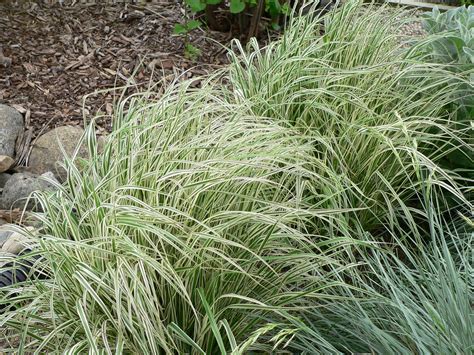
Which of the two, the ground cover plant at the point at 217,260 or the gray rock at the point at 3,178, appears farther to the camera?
the gray rock at the point at 3,178

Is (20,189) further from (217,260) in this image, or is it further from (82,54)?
(217,260)

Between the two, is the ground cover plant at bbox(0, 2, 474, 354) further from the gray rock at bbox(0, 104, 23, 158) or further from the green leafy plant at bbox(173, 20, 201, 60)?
the green leafy plant at bbox(173, 20, 201, 60)

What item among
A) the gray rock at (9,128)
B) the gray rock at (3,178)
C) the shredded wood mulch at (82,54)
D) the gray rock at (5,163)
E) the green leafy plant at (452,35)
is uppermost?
the green leafy plant at (452,35)

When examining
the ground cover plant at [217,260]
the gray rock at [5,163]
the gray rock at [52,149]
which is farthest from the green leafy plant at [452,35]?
the gray rock at [5,163]

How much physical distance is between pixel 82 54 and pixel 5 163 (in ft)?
3.37

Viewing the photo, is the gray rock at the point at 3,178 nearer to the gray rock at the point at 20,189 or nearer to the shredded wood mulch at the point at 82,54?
the gray rock at the point at 20,189

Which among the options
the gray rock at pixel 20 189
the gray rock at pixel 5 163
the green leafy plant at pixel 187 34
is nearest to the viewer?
the gray rock at pixel 20 189

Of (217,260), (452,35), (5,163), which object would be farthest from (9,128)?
(452,35)

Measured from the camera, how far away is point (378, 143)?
2.46 meters

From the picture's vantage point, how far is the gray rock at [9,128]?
3512 mm

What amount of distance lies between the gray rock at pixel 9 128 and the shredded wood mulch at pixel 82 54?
8 cm

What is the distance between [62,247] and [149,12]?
3112mm

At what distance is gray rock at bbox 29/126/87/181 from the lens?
3.46 metres

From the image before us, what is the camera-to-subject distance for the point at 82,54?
4117mm
